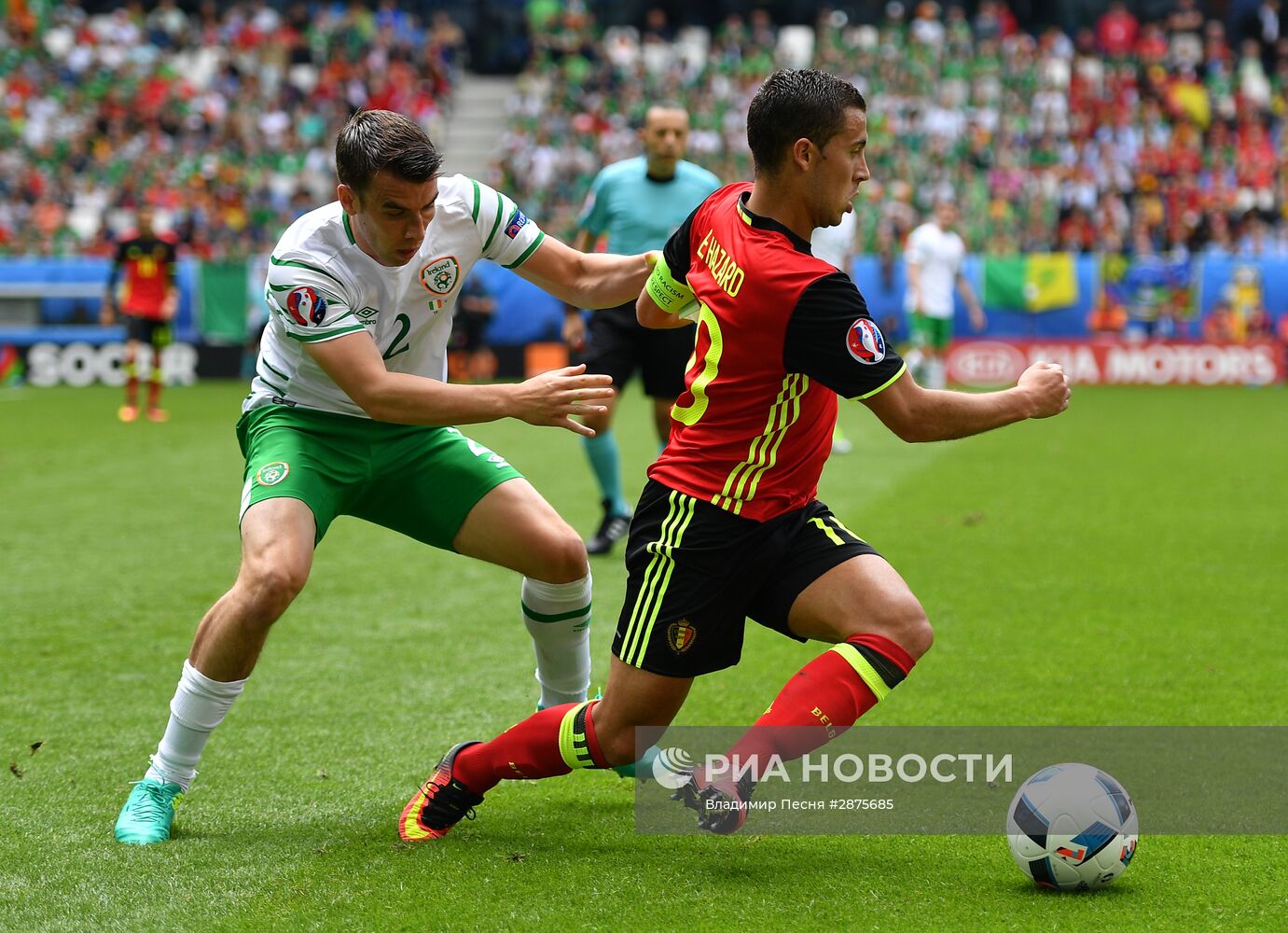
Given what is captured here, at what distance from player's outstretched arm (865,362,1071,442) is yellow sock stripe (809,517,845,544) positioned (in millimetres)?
358

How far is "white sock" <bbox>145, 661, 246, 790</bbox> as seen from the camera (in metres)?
4.25

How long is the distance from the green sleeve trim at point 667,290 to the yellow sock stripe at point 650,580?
56 cm

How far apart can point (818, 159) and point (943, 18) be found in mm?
28652

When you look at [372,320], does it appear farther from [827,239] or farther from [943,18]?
[943,18]

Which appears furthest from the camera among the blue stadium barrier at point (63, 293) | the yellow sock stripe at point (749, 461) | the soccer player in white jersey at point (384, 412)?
the blue stadium barrier at point (63, 293)

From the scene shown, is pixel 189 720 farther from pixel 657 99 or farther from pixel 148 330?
pixel 657 99

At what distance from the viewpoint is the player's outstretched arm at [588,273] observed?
474 cm

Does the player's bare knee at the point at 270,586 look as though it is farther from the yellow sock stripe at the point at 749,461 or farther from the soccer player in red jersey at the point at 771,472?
the yellow sock stripe at the point at 749,461

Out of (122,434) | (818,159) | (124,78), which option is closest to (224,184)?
(124,78)

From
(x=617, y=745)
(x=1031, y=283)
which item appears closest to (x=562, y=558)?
(x=617, y=745)

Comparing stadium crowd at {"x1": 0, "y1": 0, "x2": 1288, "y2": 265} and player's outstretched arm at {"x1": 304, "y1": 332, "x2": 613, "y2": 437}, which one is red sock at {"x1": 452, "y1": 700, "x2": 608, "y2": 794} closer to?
player's outstretched arm at {"x1": 304, "y1": 332, "x2": 613, "y2": 437}

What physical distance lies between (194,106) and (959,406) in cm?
2821

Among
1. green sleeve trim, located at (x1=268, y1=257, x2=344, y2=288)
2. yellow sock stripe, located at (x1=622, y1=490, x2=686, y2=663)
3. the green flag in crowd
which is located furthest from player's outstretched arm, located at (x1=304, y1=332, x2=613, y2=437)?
the green flag in crowd

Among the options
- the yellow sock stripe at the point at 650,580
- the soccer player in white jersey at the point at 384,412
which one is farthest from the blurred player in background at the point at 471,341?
the yellow sock stripe at the point at 650,580
